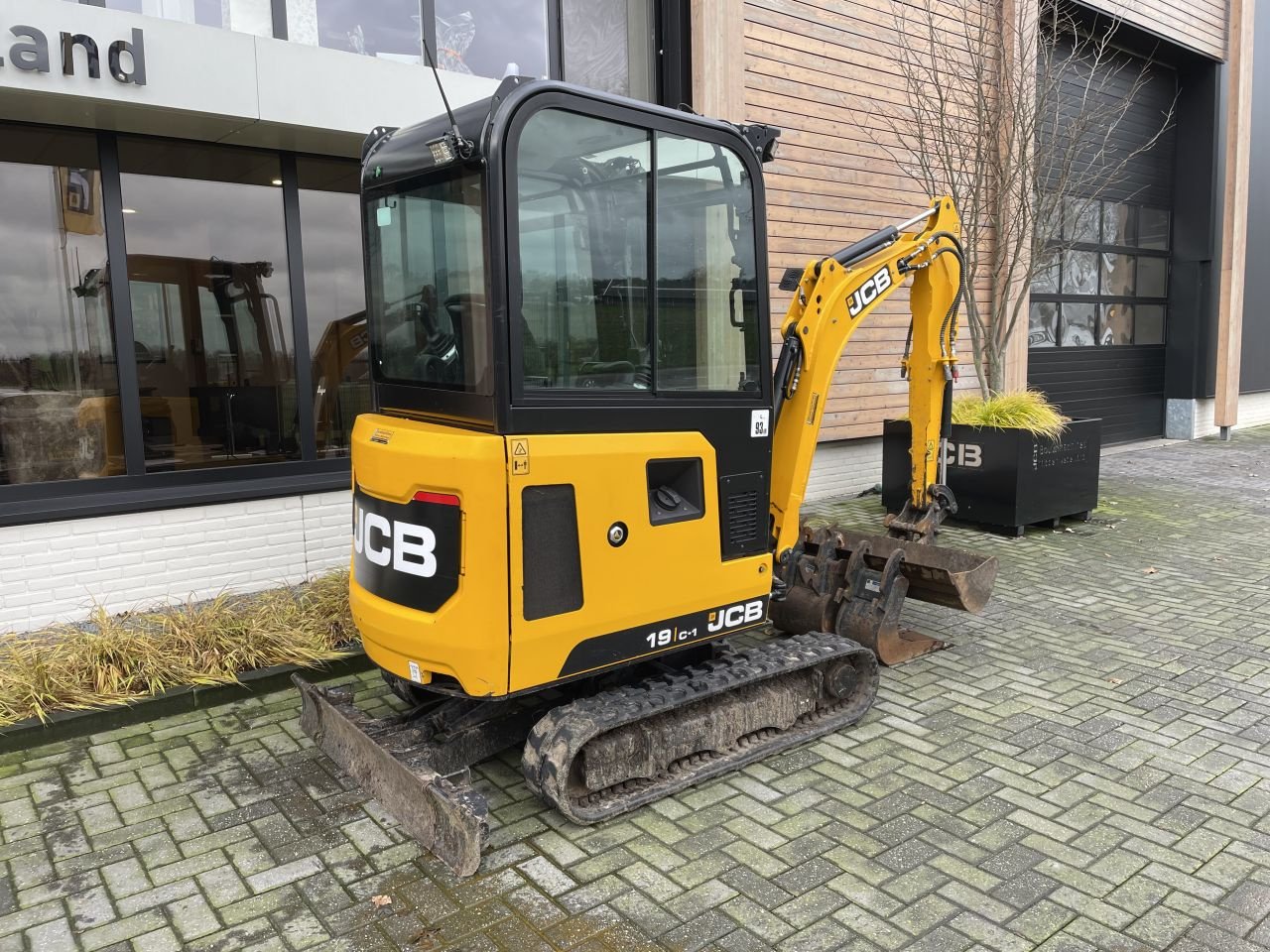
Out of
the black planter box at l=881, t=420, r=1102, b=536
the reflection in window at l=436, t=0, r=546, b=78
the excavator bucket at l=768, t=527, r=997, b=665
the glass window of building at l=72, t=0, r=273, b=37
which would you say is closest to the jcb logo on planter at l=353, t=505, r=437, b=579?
the excavator bucket at l=768, t=527, r=997, b=665

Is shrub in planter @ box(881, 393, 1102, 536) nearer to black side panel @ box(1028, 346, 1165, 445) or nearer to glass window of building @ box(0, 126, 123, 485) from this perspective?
black side panel @ box(1028, 346, 1165, 445)

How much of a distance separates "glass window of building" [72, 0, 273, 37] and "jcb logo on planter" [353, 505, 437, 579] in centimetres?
390

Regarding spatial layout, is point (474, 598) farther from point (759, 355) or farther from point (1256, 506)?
point (1256, 506)

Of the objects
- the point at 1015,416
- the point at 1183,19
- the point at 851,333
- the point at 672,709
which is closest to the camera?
the point at 672,709

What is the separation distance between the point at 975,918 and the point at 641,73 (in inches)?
300

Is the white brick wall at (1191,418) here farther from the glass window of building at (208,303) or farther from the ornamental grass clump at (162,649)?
the ornamental grass clump at (162,649)

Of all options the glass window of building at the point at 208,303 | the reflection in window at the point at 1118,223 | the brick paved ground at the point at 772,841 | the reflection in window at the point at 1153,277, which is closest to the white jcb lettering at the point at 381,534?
the brick paved ground at the point at 772,841

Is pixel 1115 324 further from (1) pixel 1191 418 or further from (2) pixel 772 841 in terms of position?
(2) pixel 772 841

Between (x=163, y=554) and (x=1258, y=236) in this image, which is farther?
(x=1258, y=236)

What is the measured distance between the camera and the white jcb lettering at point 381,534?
360cm

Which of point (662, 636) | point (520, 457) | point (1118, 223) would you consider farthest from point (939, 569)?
point (1118, 223)

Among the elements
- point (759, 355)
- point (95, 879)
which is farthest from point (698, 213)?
point (95, 879)

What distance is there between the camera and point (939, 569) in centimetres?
545

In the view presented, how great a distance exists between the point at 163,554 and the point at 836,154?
23.8 ft
